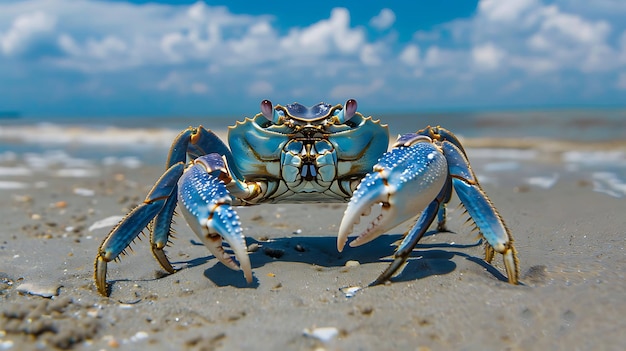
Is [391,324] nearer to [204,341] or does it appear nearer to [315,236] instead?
[204,341]

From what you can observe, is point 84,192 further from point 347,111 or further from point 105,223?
point 347,111

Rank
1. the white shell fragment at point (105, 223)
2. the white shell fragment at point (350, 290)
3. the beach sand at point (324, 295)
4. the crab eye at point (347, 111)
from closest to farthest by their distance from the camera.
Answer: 1. the beach sand at point (324, 295)
2. the white shell fragment at point (350, 290)
3. the crab eye at point (347, 111)
4. the white shell fragment at point (105, 223)

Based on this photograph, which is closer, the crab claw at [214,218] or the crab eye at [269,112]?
the crab claw at [214,218]

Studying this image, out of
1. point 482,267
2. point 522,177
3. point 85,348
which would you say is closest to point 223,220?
point 85,348

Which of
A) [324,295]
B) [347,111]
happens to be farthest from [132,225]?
[347,111]

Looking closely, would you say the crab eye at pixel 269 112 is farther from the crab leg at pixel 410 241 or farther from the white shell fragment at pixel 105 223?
the white shell fragment at pixel 105 223

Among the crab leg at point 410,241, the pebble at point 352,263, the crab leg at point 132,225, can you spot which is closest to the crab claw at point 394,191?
the crab leg at point 410,241

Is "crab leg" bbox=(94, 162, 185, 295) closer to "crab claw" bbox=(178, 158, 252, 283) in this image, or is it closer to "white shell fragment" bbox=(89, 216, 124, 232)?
"crab claw" bbox=(178, 158, 252, 283)
